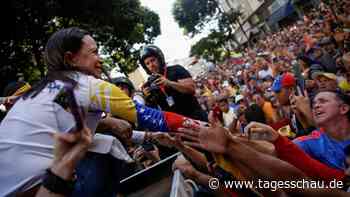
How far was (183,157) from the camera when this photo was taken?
3.08 m

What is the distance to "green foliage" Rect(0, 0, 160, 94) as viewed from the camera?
10.9 m

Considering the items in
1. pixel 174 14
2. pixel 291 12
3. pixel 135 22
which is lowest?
pixel 291 12

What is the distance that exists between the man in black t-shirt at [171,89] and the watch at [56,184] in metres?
2.17

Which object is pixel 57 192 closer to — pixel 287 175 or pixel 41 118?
pixel 41 118

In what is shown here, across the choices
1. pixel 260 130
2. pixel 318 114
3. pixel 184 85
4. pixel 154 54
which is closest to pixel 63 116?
pixel 260 130

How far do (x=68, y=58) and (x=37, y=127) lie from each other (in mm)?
497

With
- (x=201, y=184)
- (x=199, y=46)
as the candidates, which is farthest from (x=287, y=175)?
(x=199, y=46)

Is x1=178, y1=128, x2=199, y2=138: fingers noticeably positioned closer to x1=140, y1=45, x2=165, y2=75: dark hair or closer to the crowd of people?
the crowd of people

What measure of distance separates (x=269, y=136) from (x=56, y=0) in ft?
34.8

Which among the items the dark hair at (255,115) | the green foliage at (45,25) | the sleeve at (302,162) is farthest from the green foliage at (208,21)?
the sleeve at (302,162)

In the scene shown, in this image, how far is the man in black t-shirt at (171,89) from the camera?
369 cm

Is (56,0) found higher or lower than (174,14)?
lower

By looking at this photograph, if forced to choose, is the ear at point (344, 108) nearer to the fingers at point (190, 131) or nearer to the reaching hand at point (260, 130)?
the reaching hand at point (260, 130)

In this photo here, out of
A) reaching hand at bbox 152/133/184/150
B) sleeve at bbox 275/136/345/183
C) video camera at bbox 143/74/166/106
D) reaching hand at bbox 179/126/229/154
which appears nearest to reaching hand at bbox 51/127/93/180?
reaching hand at bbox 179/126/229/154
